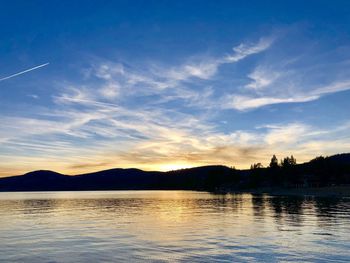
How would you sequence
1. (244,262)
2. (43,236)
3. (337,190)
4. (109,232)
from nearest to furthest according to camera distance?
1. (244,262)
2. (43,236)
3. (109,232)
4. (337,190)

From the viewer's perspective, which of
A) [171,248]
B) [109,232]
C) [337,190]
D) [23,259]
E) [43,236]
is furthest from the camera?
[337,190]

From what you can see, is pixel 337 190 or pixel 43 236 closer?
pixel 43 236

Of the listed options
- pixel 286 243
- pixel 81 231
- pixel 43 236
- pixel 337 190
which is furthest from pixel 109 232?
pixel 337 190

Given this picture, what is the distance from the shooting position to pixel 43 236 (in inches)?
1839

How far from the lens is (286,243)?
38125 millimetres

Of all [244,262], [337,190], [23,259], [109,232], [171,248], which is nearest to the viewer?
[244,262]

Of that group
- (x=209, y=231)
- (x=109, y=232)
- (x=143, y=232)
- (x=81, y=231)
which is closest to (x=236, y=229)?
(x=209, y=231)

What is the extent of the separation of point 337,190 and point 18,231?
151940mm

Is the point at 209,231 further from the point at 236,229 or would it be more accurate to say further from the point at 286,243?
the point at 286,243

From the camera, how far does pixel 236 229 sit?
168 ft

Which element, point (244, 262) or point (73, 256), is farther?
point (73, 256)

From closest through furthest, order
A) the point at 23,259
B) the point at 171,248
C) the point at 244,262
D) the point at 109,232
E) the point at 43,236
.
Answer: the point at 244,262, the point at 23,259, the point at 171,248, the point at 43,236, the point at 109,232

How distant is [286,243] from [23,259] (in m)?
24.4

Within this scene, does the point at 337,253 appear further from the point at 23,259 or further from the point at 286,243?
the point at 23,259
